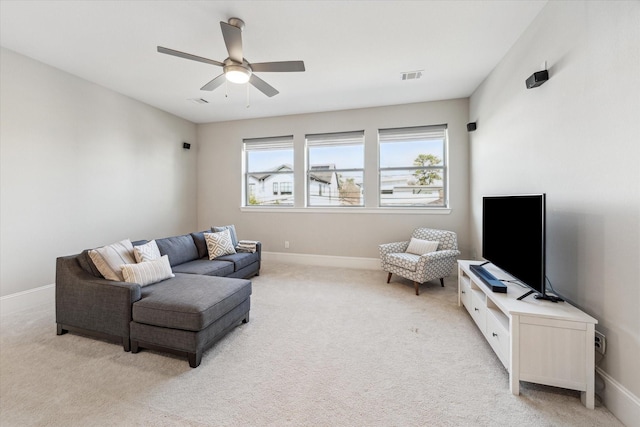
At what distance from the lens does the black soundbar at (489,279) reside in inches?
79.3

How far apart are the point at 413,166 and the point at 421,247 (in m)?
1.51

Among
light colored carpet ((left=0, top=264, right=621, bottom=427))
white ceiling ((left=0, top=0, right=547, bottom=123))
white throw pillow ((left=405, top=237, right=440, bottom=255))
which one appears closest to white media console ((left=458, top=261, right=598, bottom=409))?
light colored carpet ((left=0, top=264, right=621, bottom=427))

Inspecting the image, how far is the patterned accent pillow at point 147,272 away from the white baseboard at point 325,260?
8.60ft

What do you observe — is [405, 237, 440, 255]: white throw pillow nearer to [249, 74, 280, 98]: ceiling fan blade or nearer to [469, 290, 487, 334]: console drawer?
[469, 290, 487, 334]: console drawer

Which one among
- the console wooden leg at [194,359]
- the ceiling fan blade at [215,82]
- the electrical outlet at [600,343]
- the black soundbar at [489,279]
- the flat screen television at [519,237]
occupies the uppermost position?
the ceiling fan blade at [215,82]

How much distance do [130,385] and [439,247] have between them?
12.4ft

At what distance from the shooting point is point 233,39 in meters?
2.17

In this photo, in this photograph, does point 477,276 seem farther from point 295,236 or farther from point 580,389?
point 295,236

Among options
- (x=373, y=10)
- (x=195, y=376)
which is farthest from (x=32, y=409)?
(x=373, y=10)

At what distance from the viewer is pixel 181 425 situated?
1445mm

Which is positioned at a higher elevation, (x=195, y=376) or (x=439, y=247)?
(x=439, y=247)

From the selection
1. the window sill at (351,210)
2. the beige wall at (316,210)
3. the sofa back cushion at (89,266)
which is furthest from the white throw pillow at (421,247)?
the sofa back cushion at (89,266)

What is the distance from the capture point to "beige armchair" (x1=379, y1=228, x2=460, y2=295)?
11.2 feet

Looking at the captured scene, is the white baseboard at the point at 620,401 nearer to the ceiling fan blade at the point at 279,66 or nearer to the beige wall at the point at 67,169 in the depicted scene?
the ceiling fan blade at the point at 279,66
